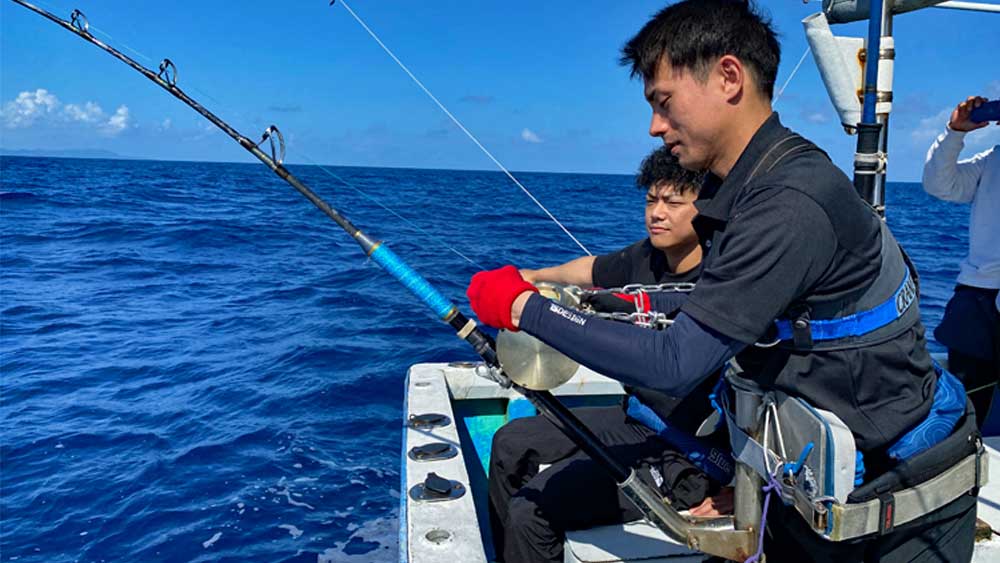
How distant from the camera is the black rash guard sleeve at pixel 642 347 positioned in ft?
4.75

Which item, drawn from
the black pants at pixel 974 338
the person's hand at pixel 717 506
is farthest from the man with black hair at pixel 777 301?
the black pants at pixel 974 338

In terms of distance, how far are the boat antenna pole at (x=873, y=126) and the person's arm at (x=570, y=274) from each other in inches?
46.8

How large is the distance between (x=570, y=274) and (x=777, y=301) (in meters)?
2.04

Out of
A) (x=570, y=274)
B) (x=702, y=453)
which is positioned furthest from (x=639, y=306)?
(x=570, y=274)

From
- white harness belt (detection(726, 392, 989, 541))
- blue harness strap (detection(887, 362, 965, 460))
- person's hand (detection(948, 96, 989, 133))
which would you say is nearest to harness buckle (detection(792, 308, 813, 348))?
white harness belt (detection(726, 392, 989, 541))

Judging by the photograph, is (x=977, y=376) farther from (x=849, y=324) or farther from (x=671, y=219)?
(x=849, y=324)

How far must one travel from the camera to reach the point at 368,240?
2.44 m

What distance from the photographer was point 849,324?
1532 millimetres

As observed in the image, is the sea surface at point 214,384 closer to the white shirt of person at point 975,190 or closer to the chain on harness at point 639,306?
the chain on harness at point 639,306

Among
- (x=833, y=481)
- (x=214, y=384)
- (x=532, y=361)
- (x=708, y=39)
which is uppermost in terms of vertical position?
(x=708, y=39)

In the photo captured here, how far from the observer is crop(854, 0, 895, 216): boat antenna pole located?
2588mm

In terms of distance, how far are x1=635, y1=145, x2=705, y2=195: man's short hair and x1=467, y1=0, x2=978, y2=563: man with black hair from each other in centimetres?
112

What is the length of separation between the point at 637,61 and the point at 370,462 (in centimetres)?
440

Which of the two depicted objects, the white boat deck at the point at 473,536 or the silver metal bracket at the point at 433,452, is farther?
the silver metal bracket at the point at 433,452
